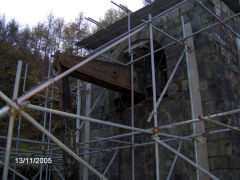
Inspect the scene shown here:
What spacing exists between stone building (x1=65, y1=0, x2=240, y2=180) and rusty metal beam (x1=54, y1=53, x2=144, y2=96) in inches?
8.9

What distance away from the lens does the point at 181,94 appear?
6.87 meters

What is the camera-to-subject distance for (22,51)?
24.0 metres

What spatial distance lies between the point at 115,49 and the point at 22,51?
17.1m

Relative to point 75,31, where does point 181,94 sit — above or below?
below

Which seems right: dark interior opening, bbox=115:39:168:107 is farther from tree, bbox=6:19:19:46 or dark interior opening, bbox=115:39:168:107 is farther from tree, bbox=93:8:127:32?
tree, bbox=6:19:19:46

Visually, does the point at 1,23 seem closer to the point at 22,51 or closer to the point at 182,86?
the point at 22,51

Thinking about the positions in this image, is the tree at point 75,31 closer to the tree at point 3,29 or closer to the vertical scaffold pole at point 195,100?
the tree at point 3,29

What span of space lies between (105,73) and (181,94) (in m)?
2.16

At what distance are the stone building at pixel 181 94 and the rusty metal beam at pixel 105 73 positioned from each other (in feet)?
0.75

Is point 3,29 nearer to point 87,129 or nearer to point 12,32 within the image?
point 12,32

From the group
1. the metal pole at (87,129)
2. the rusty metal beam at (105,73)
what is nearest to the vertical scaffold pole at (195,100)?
the rusty metal beam at (105,73)

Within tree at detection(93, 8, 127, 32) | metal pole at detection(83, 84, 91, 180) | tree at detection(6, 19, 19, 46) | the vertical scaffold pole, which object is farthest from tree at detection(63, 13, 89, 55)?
the vertical scaffold pole

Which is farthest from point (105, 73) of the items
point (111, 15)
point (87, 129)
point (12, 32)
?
point (12, 32)

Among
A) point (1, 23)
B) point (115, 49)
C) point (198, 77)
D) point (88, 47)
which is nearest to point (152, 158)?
point (198, 77)
